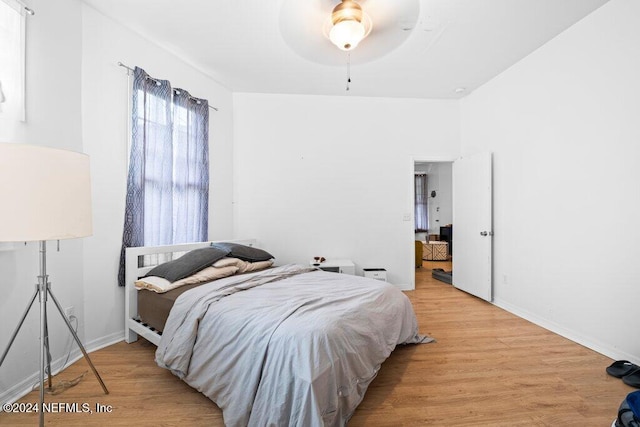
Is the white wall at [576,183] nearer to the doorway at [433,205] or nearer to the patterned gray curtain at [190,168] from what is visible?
the patterned gray curtain at [190,168]

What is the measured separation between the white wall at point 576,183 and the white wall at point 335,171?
3.81 feet

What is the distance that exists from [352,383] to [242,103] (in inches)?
149

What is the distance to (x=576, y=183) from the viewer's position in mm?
2594

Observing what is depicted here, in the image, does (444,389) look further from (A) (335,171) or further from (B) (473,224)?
(A) (335,171)

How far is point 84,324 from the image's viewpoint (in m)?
2.30

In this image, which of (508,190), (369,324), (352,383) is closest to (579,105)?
(508,190)

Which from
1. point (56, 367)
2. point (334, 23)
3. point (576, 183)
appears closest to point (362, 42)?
point (334, 23)

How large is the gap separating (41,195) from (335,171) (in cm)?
331

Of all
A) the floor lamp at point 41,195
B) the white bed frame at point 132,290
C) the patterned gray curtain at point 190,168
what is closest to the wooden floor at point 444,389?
the white bed frame at point 132,290

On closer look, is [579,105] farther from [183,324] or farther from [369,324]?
[183,324]

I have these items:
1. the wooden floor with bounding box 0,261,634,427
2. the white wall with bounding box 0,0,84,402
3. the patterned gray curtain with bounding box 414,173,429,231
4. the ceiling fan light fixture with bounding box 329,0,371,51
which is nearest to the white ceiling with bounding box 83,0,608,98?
the ceiling fan light fixture with bounding box 329,0,371,51

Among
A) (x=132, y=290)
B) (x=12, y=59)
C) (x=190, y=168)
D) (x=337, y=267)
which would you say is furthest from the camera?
(x=337, y=267)

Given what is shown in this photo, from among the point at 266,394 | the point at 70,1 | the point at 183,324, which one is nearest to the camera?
the point at 266,394

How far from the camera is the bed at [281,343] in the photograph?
1319 millimetres
